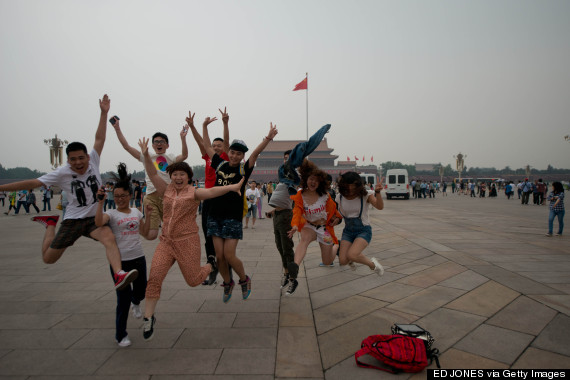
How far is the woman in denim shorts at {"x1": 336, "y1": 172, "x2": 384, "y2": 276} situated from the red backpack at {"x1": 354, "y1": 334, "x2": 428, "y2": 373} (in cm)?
155

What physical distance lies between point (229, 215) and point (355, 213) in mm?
1734

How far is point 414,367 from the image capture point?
2.36 m

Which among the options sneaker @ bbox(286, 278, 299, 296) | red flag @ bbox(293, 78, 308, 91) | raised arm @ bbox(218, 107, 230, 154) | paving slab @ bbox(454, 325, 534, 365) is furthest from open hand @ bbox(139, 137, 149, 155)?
red flag @ bbox(293, 78, 308, 91)

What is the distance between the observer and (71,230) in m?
3.10

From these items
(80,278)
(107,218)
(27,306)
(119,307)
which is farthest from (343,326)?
(80,278)

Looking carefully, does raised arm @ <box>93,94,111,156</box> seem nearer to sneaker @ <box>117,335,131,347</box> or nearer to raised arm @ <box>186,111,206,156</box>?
raised arm @ <box>186,111,206,156</box>

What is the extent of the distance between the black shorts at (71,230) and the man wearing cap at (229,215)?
3.82ft

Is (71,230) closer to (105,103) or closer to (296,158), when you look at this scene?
(105,103)

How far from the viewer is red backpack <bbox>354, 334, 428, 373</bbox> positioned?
7.75ft

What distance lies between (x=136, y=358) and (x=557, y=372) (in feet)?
10.4

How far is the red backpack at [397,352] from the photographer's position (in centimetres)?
236

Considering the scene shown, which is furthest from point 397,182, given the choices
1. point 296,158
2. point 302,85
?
point 296,158

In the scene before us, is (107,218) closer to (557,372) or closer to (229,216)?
(229,216)

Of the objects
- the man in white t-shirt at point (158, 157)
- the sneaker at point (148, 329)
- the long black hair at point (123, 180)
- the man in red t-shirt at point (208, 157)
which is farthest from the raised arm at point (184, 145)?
the sneaker at point (148, 329)
